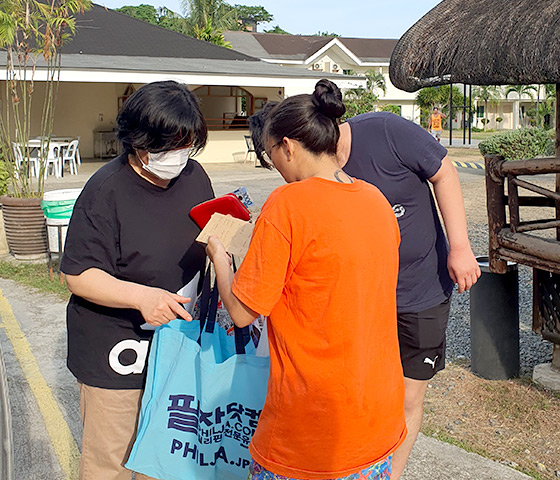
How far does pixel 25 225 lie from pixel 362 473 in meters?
7.70

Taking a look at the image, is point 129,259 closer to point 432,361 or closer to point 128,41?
point 432,361

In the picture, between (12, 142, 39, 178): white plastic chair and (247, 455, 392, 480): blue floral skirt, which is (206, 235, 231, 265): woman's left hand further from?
(12, 142, 39, 178): white plastic chair

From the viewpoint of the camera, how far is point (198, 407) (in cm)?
235

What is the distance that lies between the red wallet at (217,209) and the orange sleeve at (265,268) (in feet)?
2.08

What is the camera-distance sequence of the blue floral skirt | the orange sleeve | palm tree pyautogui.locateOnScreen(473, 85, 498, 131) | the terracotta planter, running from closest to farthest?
the orange sleeve
the blue floral skirt
the terracotta planter
palm tree pyautogui.locateOnScreen(473, 85, 498, 131)

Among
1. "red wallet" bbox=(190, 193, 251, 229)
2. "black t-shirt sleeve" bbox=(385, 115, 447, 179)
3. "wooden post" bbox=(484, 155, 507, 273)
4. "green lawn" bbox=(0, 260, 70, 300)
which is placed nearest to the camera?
"red wallet" bbox=(190, 193, 251, 229)

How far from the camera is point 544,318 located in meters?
4.99

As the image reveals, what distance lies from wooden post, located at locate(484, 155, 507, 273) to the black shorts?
1.88 meters

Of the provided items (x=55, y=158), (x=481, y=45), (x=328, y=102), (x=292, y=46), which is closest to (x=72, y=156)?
(x=55, y=158)

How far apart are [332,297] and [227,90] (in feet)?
88.2

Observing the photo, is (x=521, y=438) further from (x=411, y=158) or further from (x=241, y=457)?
(x=241, y=457)

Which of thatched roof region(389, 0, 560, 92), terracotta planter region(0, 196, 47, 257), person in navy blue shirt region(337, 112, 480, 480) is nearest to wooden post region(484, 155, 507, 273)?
thatched roof region(389, 0, 560, 92)

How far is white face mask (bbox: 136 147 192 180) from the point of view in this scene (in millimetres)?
2396

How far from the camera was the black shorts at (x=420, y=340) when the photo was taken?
303 centimetres
